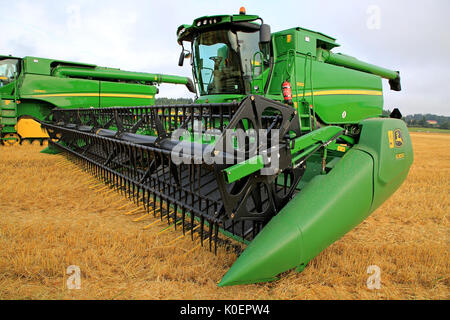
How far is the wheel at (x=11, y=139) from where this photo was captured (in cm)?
859

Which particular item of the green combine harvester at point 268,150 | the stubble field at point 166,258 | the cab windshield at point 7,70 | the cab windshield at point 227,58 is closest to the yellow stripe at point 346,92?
the green combine harvester at point 268,150

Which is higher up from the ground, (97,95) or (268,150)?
(97,95)

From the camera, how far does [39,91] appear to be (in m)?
8.48

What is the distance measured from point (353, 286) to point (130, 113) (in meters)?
3.17

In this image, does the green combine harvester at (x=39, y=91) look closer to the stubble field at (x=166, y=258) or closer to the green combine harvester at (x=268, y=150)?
the green combine harvester at (x=268, y=150)

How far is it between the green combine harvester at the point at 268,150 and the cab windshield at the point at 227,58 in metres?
0.01

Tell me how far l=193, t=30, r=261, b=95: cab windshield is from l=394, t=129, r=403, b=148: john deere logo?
1698mm

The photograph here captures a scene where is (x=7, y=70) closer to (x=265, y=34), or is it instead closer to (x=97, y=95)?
(x=97, y=95)

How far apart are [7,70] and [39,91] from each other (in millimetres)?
1352

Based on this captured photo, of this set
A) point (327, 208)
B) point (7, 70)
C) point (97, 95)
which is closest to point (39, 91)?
point (7, 70)

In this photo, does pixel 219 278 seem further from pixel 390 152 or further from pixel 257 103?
pixel 390 152
